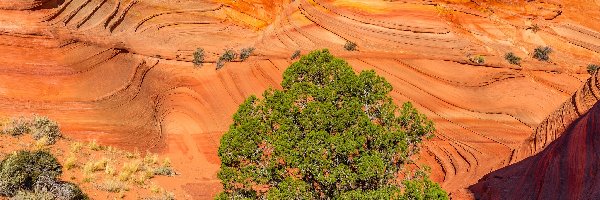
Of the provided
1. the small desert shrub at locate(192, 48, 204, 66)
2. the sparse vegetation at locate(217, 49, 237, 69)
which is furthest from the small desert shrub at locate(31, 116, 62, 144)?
the sparse vegetation at locate(217, 49, 237, 69)

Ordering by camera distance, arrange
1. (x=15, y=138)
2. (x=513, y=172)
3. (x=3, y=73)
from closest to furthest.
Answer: (x=513, y=172), (x=15, y=138), (x=3, y=73)

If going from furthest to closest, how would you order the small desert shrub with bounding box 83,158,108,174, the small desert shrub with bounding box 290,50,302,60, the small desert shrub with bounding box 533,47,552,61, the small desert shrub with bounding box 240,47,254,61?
the small desert shrub with bounding box 240,47,254,61
the small desert shrub with bounding box 290,50,302,60
the small desert shrub with bounding box 533,47,552,61
the small desert shrub with bounding box 83,158,108,174

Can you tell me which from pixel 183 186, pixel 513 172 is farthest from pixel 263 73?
pixel 513 172

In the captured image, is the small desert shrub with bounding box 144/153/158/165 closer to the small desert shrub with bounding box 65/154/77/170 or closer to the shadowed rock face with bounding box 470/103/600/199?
the small desert shrub with bounding box 65/154/77/170

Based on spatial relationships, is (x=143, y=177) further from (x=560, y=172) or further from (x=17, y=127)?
(x=560, y=172)

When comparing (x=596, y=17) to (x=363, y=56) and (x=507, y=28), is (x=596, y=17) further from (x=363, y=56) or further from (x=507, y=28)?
(x=363, y=56)

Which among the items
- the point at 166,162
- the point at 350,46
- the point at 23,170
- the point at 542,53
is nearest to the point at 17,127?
the point at 23,170

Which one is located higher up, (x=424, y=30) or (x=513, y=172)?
(x=424, y=30)
